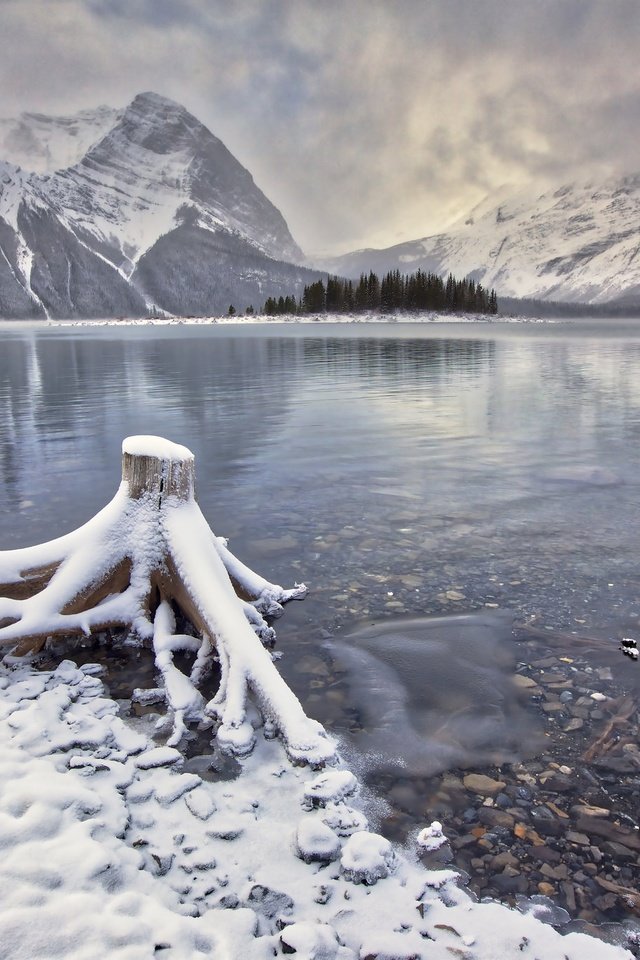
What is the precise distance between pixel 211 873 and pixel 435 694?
3179 millimetres

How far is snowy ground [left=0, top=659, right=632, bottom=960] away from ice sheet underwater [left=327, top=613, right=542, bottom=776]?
0.88m

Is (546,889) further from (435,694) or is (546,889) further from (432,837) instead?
(435,694)

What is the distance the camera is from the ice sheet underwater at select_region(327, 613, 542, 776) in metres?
5.54

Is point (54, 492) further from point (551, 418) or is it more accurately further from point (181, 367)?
point (181, 367)

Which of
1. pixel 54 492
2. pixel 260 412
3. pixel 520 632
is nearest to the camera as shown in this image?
pixel 520 632

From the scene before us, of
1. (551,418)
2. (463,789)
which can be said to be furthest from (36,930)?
(551,418)

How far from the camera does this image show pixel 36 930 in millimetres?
3186

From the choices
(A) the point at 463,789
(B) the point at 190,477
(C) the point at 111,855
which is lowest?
(A) the point at 463,789

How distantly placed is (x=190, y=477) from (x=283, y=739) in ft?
10.8

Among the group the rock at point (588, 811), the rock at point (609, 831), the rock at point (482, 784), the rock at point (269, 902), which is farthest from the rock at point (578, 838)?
the rock at point (269, 902)

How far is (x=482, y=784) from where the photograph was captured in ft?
16.8

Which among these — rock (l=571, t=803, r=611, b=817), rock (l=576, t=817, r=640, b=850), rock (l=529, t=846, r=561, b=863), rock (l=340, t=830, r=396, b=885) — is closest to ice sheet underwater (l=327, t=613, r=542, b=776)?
rock (l=571, t=803, r=611, b=817)

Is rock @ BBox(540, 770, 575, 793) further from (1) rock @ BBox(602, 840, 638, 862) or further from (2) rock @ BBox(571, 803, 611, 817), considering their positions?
(1) rock @ BBox(602, 840, 638, 862)

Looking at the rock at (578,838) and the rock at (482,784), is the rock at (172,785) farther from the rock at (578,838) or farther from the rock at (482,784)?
the rock at (578,838)
